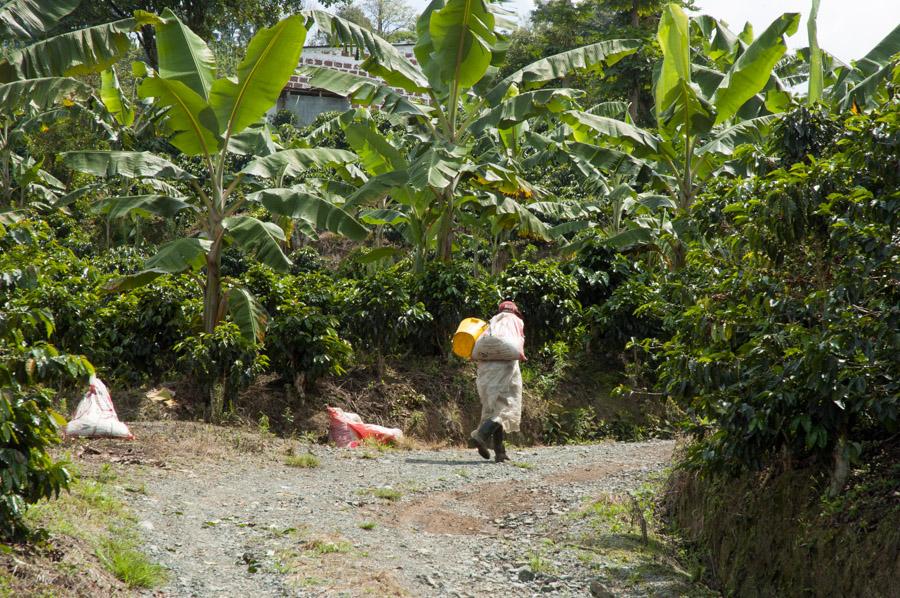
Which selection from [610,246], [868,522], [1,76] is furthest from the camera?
[610,246]

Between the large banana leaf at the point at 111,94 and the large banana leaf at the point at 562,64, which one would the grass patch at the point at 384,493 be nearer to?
the large banana leaf at the point at 562,64

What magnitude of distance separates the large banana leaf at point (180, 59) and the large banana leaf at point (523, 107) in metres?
3.75

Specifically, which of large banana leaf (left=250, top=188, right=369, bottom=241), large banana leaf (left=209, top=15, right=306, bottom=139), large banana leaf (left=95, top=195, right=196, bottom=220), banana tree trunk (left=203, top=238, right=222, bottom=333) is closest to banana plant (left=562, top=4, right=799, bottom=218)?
large banana leaf (left=250, top=188, right=369, bottom=241)

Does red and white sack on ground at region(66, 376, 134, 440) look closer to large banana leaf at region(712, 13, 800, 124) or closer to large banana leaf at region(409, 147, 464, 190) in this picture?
large banana leaf at region(409, 147, 464, 190)

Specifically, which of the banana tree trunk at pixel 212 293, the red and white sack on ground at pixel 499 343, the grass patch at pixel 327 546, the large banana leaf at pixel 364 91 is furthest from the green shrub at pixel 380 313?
the grass patch at pixel 327 546

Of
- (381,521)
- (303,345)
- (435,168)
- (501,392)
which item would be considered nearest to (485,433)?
(501,392)

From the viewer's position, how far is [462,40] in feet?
38.2

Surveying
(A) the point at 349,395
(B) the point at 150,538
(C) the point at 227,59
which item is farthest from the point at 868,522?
(C) the point at 227,59

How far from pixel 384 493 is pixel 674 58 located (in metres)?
7.12

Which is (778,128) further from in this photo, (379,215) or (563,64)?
(379,215)

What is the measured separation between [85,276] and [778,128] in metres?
8.38

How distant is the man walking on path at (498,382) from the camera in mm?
9484

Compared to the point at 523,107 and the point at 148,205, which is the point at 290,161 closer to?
the point at 148,205

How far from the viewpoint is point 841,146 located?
6094mm
